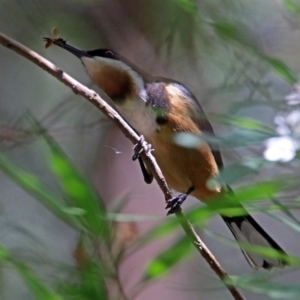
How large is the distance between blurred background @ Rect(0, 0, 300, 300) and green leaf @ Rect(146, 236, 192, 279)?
0.10m

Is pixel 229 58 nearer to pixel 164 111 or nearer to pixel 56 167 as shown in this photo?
pixel 164 111

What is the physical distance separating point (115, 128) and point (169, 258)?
1.25m

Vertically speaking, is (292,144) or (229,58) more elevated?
(229,58)

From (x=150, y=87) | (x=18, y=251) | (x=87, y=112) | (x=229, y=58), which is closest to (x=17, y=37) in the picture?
(x=87, y=112)

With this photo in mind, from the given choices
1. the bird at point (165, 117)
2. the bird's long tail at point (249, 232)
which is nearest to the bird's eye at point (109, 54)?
the bird at point (165, 117)

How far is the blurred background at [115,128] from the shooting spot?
69 centimetres

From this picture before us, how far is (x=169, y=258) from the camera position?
1.15 ft

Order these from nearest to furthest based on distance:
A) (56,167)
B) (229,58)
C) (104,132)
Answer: (56,167), (229,58), (104,132)

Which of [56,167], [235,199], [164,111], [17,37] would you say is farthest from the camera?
[17,37]

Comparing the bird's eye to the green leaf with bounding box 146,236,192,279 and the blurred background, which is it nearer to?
the blurred background

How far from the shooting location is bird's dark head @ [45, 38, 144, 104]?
0.95m

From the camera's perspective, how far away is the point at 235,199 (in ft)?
1.03

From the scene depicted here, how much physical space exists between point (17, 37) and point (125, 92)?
1.62ft

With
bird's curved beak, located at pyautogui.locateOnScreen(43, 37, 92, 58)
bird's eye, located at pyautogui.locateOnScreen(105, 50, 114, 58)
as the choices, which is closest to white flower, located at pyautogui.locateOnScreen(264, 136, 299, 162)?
bird's curved beak, located at pyautogui.locateOnScreen(43, 37, 92, 58)
